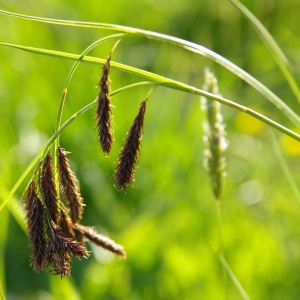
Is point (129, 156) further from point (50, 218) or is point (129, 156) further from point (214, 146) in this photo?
point (214, 146)

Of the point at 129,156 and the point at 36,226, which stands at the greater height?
the point at 129,156

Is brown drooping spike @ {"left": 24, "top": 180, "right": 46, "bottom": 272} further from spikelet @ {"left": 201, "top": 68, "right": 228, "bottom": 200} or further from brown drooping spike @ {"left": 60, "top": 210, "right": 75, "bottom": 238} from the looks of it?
spikelet @ {"left": 201, "top": 68, "right": 228, "bottom": 200}

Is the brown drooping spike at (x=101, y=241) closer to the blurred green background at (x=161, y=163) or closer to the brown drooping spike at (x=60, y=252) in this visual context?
the brown drooping spike at (x=60, y=252)

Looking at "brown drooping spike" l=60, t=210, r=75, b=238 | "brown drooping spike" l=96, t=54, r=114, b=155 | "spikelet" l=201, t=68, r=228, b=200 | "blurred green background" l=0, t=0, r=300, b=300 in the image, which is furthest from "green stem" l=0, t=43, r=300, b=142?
"blurred green background" l=0, t=0, r=300, b=300

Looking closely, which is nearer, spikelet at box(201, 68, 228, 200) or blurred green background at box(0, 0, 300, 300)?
spikelet at box(201, 68, 228, 200)

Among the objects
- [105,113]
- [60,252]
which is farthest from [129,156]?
[60,252]

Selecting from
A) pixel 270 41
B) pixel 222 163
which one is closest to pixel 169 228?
pixel 222 163
